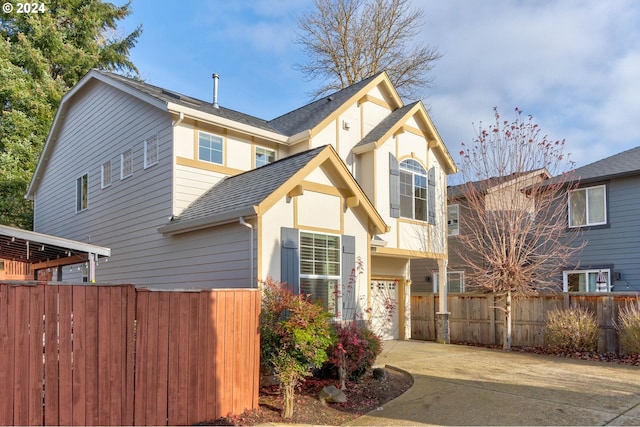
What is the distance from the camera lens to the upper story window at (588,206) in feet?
52.7

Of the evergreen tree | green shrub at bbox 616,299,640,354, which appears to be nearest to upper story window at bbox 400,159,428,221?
green shrub at bbox 616,299,640,354

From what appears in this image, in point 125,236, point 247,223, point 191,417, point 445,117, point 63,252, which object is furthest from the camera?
point 445,117

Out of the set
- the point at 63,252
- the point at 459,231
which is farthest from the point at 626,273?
the point at 63,252

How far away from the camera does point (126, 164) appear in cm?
1311

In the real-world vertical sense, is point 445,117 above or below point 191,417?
above

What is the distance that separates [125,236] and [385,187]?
7.28 metres

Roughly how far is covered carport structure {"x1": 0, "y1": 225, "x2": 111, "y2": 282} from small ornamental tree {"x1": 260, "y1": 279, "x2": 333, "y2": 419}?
4.40 meters

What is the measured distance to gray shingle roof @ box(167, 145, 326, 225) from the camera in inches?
342

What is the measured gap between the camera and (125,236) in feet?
41.9

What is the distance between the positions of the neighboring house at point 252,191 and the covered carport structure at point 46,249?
1297mm

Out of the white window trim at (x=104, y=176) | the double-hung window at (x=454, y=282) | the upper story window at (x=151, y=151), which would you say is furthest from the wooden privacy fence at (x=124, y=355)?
the double-hung window at (x=454, y=282)

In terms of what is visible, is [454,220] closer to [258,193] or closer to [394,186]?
[394,186]

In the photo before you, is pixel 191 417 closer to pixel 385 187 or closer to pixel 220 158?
pixel 220 158

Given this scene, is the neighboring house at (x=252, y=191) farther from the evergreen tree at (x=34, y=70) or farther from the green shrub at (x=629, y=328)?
the green shrub at (x=629, y=328)
